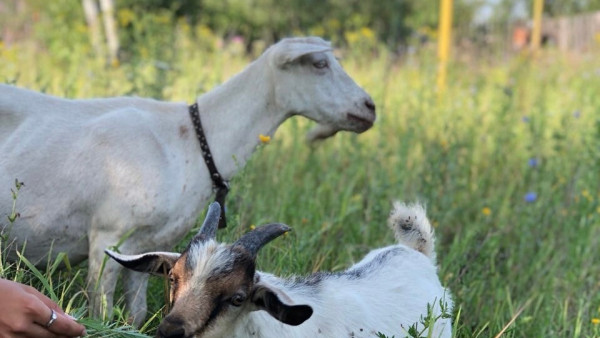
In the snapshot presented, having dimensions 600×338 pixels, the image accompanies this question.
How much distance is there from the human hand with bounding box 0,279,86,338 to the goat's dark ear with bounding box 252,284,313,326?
61cm

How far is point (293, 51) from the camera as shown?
382 cm

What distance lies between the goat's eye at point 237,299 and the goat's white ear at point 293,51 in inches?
60.9

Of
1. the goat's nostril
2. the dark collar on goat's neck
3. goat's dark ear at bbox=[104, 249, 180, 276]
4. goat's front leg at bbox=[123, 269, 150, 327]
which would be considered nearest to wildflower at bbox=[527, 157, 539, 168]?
the goat's nostril

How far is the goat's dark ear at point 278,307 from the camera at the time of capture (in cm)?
242

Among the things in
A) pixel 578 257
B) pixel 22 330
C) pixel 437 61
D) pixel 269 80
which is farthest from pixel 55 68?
pixel 22 330

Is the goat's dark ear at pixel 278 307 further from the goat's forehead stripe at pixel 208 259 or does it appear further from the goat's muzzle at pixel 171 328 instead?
the goat's muzzle at pixel 171 328

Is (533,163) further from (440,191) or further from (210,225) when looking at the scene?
(210,225)

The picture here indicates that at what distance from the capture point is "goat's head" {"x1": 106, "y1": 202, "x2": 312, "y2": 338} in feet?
8.05

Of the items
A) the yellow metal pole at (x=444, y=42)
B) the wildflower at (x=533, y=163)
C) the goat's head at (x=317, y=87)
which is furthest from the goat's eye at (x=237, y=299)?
the yellow metal pole at (x=444, y=42)

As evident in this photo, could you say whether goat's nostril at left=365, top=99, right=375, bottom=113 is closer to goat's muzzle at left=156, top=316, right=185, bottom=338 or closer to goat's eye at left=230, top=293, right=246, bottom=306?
goat's eye at left=230, top=293, right=246, bottom=306

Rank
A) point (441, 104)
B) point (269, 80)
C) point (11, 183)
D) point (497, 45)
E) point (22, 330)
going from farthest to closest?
1. point (497, 45)
2. point (441, 104)
3. point (269, 80)
4. point (11, 183)
5. point (22, 330)

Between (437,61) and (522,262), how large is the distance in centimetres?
337

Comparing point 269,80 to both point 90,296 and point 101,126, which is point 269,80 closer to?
point 101,126

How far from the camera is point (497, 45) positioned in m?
10.9
